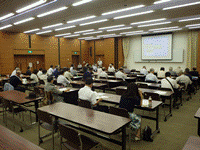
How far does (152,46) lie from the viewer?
1391 cm

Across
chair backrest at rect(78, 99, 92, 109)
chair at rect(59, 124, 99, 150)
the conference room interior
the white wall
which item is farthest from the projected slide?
chair at rect(59, 124, 99, 150)

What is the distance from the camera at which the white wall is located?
12.7m

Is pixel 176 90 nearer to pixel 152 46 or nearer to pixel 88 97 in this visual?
pixel 88 97

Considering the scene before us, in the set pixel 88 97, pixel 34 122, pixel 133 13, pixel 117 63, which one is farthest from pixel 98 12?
pixel 117 63

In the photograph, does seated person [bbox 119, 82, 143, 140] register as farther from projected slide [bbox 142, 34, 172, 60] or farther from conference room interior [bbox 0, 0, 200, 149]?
projected slide [bbox 142, 34, 172, 60]

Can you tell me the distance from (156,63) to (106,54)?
530 centimetres

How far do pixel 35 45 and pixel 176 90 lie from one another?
1181 cm

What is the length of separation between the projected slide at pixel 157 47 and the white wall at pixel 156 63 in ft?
1.60

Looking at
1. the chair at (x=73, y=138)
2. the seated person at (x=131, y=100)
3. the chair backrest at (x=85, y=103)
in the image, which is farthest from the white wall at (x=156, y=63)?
the chair at (x=73, y=138)

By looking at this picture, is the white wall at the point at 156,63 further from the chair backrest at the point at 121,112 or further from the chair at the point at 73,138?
the chair at the point at 73,138

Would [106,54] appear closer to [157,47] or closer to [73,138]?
[157,47]

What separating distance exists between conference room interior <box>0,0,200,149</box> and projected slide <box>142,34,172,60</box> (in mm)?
80

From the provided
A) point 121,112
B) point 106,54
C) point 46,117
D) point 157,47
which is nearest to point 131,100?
point 121,112

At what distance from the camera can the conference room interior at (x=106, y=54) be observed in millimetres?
3461
